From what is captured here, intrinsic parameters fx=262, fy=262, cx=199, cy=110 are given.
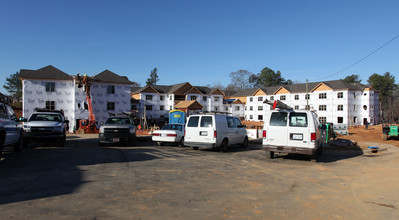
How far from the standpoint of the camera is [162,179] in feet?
23.2

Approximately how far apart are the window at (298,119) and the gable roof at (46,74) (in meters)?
37.4

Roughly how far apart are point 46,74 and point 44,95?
3.24m

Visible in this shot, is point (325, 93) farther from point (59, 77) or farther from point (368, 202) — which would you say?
point (368, 202)

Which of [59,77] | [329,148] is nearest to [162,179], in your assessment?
[329,148]

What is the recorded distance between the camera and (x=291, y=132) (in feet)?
33.8

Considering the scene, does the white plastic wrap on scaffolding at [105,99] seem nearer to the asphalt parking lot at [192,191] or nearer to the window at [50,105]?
the window at [50,105]

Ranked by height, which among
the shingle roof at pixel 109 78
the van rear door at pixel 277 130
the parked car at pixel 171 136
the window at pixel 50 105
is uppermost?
the shingle roof at pixel 109 78

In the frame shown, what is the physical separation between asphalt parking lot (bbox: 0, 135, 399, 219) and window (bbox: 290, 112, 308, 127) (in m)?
1.78

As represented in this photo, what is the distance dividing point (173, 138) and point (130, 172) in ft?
25.2

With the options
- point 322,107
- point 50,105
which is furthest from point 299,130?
point 322,107

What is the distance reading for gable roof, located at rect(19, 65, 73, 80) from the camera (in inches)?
1470

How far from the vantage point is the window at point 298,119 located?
1023 centimetres

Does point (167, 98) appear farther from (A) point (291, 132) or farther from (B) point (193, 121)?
(A) point (291, 132)

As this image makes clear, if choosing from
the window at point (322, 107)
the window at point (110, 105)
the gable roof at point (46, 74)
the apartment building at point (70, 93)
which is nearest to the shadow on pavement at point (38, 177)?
the apartment building at point (70, 93)
